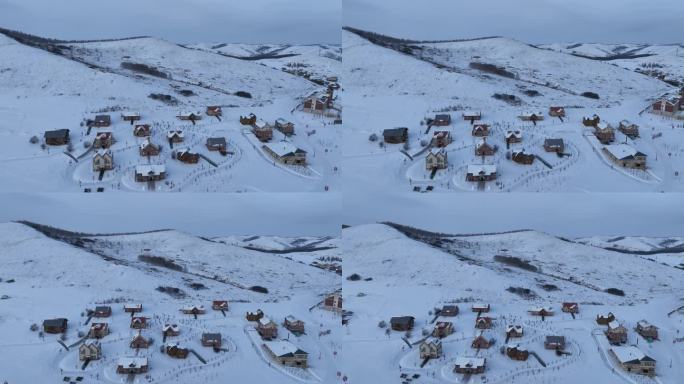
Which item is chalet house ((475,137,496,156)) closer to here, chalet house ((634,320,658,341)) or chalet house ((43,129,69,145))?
chalet house ((634,320,658,341))

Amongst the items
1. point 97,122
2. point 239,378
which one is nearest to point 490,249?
point 239,378

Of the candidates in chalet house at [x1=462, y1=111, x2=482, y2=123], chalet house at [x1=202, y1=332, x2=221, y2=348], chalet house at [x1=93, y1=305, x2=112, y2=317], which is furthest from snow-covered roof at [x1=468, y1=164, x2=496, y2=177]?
chalet house at [x1=93, y1=305, x2=112, y2=317]

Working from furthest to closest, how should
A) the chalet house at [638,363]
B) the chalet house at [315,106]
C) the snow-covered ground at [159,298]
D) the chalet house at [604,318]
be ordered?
the chalet house at [315,106]
the chalet house at [604,318]
the snow-covered ground at [159,298]
the chalet house at [638,363]

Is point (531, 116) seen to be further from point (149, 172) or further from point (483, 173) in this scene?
point (149, 172)

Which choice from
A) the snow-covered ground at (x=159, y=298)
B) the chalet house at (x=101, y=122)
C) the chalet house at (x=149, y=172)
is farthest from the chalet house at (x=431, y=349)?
the chalet house at (x=101, y=122)

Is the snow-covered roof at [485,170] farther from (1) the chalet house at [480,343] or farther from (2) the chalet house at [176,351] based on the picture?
(2) the chalet house at [176,351]

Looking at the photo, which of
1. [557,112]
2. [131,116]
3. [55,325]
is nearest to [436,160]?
[557,112]
